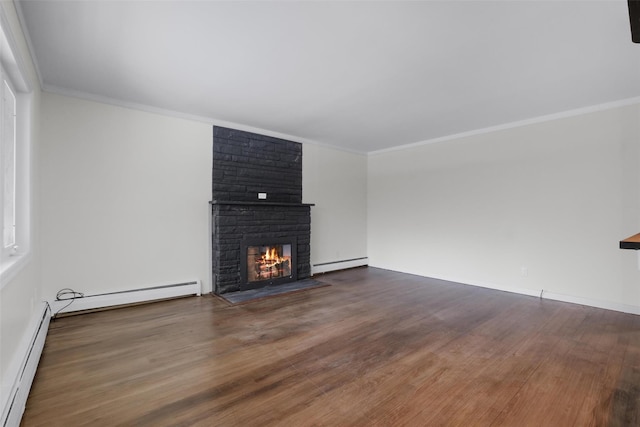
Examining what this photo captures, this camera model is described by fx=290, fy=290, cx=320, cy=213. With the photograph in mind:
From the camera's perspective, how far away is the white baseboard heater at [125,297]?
3.05 m

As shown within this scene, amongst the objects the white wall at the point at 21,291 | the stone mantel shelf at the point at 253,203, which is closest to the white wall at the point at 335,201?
the stone mantel shelf at the point at 253,203

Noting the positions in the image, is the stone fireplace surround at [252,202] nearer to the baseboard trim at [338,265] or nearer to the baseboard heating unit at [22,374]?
the baseboard trim at [338,265]

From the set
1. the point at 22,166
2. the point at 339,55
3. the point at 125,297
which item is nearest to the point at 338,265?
the point at 125,297

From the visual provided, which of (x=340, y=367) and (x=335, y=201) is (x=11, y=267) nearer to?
(x=340, y=367)

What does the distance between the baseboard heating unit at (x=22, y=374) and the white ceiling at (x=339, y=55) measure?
219 centimetres

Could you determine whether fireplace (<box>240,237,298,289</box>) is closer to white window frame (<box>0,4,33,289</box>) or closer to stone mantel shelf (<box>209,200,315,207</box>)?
stone mantel shelf (<box>209,200,315,207</box>)

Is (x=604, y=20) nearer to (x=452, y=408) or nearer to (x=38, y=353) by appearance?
(x=452, y=408)

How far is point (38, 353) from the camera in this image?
84.8 inches

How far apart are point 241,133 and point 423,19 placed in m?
3.04

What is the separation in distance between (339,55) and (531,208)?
3.34 metres

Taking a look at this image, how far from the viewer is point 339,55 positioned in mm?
2367

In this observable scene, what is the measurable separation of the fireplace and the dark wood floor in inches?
33.6

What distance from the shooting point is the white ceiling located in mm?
1867

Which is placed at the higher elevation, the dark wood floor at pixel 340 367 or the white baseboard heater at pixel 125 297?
the white baseboard heater at pixel 125 297
